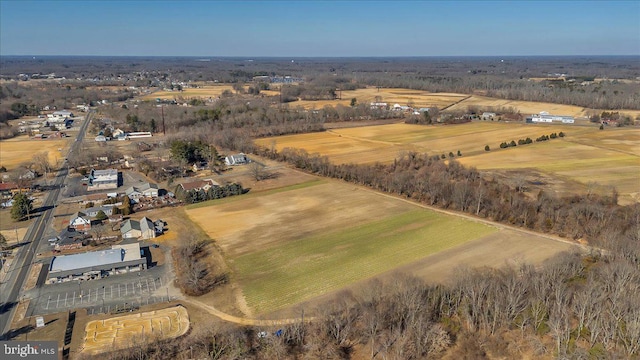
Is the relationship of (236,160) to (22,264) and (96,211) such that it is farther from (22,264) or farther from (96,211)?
(22,264)

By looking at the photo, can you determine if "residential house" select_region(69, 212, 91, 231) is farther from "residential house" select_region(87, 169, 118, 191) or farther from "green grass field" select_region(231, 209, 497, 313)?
"green grass field" select_region(231, 209, 497, 313)

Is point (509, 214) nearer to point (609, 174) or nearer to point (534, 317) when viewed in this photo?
point (534, 317)

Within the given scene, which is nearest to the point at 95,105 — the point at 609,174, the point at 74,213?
the point at 74,213

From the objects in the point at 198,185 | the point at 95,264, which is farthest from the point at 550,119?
the point at 95,264

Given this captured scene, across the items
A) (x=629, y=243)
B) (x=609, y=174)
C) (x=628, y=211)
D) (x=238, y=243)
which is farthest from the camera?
(x=609, y=174)

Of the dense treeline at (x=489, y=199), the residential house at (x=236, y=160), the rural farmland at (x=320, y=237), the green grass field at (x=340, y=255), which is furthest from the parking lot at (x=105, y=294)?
the residential house at (x=236, y=160)

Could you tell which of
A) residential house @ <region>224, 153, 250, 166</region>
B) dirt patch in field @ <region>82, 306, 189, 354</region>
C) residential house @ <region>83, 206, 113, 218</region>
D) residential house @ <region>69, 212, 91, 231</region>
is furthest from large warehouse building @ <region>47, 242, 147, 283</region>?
residential house @ <region>224, 153, 250, 166</region>
